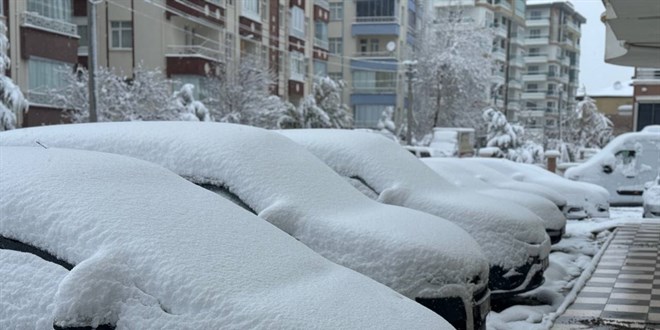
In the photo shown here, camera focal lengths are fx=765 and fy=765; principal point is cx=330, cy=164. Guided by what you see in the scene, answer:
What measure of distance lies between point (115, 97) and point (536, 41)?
6864cm

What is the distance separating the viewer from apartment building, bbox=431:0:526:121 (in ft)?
194

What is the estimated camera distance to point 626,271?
8.80m

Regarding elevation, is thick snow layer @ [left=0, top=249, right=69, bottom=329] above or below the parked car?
above

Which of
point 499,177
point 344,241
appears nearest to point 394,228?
point 344,241

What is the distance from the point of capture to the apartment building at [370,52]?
51500mm

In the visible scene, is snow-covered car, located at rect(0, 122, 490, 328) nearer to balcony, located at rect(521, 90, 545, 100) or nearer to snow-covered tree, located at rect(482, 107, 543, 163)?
snow-covered tree, located at rect(482, 107, 543, 163)

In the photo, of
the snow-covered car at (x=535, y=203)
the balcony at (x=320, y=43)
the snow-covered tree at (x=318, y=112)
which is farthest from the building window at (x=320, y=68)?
the snow-covered car at (x=535, y=203)

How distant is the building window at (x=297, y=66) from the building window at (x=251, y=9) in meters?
4.89

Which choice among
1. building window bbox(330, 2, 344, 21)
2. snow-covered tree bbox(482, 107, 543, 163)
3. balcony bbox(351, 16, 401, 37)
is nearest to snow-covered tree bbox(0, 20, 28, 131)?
snow-covered tree bbox(482, 107, 543, 163)

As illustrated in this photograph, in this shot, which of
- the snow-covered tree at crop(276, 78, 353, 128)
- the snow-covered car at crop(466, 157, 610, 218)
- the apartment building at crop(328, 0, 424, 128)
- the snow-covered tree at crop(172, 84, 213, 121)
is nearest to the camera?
the snow-covered car at crop(466, 157, 610, 218)

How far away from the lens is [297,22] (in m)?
41.2

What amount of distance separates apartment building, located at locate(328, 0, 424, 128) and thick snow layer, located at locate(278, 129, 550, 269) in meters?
43.8

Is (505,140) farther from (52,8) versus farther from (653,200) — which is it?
(653,200)

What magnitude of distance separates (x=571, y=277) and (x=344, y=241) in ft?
16.2
